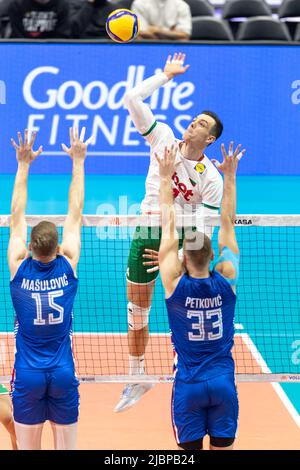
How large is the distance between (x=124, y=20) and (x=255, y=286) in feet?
16.4

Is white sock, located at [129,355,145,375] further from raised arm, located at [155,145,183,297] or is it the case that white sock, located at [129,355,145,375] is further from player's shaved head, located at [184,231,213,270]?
player's shaved head, located at [184,231,213,270]

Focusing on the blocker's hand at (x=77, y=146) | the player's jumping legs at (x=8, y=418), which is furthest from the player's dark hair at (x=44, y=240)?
the player's jumping legs at (x=8, y=418)

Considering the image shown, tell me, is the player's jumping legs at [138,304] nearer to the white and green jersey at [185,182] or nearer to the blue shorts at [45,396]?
the white and green jersey at [185,182]

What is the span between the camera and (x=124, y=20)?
13.5 m

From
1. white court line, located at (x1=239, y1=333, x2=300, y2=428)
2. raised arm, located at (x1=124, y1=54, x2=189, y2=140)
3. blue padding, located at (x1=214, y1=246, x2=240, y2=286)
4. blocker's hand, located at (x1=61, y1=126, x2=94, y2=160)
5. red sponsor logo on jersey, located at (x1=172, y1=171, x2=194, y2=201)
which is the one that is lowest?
white court line, located at (x1=239, y1=333, x2=300, y2=428)

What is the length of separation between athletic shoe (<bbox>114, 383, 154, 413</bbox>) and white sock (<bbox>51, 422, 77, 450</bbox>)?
2497 mm

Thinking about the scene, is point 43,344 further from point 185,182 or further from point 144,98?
point 144,98

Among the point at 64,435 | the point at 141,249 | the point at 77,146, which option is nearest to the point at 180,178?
the point at 141,249

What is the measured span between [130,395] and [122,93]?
12.4m

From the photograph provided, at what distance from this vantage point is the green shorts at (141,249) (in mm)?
10395

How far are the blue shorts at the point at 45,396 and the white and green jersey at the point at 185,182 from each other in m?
3.37

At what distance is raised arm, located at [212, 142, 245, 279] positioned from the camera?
7.86 metres

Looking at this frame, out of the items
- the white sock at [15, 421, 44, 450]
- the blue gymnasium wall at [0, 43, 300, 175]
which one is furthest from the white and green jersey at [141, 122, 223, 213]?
the blue gymnasium wall at [0, 43, 300, 175]
